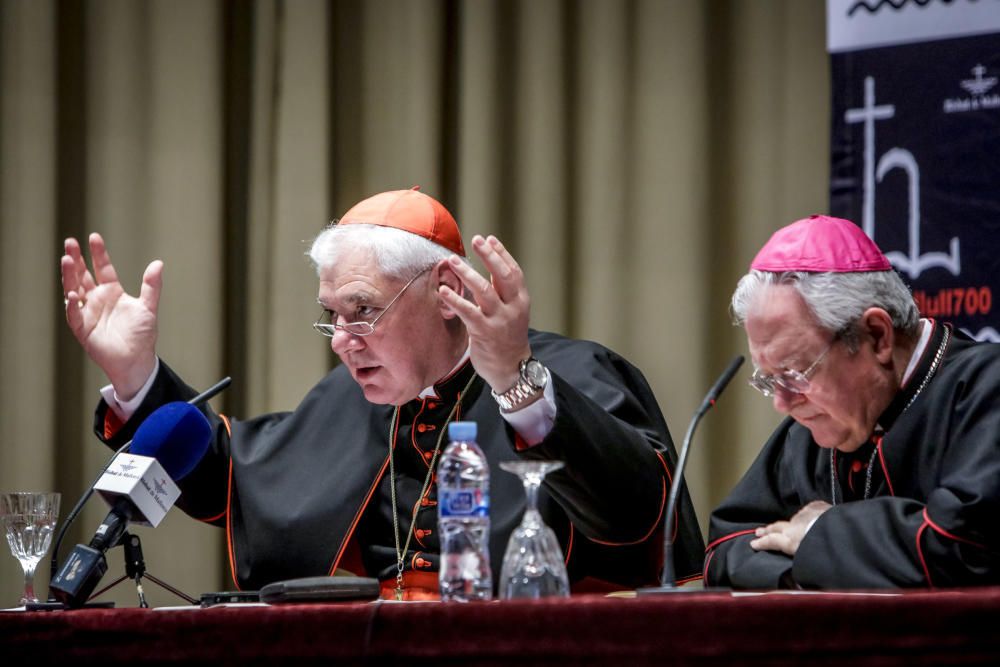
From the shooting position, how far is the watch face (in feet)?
8.50

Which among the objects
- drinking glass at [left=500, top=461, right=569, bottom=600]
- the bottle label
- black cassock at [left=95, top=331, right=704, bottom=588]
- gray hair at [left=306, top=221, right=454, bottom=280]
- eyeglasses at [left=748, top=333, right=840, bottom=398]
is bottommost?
black cassock at [left=95, top=331, right=704, bottom=588]

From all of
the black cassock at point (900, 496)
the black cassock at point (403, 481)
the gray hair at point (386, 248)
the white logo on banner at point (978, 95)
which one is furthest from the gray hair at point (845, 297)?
the white logo on banner at point (978, 95)

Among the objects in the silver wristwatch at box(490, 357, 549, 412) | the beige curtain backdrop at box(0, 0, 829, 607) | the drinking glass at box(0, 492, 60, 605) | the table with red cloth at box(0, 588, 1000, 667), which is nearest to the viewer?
the table with red cloth at box(0, 588, 1000, 667)

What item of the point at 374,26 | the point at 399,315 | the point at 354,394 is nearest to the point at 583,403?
the point at 399,315

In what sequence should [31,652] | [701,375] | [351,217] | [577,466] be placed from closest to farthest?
[31,652], [577,466], [351,217], [701,375]

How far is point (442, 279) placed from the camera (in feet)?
11.0

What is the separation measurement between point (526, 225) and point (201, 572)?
5.53 ft

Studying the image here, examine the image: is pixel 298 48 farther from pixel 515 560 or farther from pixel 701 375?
pixel 515 560

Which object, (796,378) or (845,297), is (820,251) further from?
(796,378)

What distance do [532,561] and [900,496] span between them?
3.58ft

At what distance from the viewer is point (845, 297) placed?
109 inches

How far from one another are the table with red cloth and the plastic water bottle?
18 centimetres

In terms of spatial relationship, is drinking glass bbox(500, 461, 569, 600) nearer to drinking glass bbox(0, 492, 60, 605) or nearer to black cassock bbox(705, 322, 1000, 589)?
black cassock bbox(705, 322, 1000, 589)

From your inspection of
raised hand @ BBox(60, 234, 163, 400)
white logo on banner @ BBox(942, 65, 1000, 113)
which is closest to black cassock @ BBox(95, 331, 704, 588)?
raised hand @ BBox(60, 234, 163, 400)
